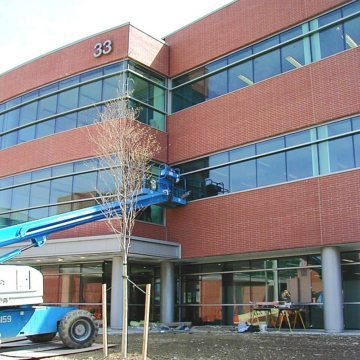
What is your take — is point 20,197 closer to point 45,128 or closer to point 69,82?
point 45,128

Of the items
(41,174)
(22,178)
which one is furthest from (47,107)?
(22,178)

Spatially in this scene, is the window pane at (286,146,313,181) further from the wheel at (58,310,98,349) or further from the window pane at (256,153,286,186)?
the wheel at (58,310,98,349)

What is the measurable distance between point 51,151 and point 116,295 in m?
7.65

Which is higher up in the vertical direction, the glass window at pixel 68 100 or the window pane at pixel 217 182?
the glass window at pixel 68 100

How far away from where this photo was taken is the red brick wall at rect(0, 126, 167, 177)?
75.9 feet

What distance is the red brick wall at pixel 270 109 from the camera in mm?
18422

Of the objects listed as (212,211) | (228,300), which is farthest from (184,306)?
(212,211)

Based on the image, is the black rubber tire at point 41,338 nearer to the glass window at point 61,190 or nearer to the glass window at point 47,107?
the glass window at point 61,190

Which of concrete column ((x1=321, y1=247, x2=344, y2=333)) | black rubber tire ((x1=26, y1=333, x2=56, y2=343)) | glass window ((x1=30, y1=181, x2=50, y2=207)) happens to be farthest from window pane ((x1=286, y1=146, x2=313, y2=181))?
glass window ((x1=30, y1=181, x2=50, y2=207))

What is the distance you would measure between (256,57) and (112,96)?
Answer: 20.8 ft

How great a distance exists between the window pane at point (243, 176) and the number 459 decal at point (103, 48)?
7.71 metres

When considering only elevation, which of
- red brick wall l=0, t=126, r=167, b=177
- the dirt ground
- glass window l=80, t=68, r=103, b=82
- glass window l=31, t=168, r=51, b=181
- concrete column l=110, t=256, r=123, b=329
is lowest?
the dirt ground

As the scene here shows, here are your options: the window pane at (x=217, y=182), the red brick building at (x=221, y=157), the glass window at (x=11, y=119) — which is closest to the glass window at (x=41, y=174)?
the red brick building at (x=221, y=157)

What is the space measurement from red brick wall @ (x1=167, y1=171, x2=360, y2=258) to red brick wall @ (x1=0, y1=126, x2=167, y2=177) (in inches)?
145
